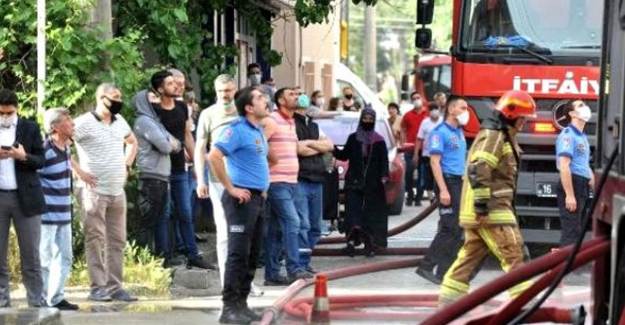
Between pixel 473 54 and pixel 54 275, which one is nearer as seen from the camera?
pixel 54 275

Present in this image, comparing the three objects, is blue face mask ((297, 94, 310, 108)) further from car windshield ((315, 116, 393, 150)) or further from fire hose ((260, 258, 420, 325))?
car windshield ((315, 116, 393, 150))

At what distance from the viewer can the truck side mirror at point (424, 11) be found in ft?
54.1

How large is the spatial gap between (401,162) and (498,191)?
479 inches

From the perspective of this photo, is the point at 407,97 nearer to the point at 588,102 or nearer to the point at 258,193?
the point at 588,102

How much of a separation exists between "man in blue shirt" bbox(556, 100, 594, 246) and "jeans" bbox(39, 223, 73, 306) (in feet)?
16.4

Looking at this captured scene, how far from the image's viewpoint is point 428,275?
1496 cm

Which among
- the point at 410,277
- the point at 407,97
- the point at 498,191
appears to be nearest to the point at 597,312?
the point at 498,191

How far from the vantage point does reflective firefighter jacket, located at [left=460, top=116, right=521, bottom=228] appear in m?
11.3

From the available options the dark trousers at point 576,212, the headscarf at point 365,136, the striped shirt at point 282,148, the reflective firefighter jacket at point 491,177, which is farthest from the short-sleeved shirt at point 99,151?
the headscarf at point 365,136

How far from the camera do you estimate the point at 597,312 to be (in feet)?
24.9

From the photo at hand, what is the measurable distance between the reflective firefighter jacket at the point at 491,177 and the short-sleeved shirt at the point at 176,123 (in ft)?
14.6

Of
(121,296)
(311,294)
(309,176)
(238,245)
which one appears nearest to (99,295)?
(121,296)

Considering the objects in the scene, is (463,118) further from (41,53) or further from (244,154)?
(41,53)

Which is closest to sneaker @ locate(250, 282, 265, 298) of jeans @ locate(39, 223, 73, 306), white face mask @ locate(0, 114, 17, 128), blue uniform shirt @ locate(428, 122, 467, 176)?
jeans @ locate(39, 223, 73, 306)
